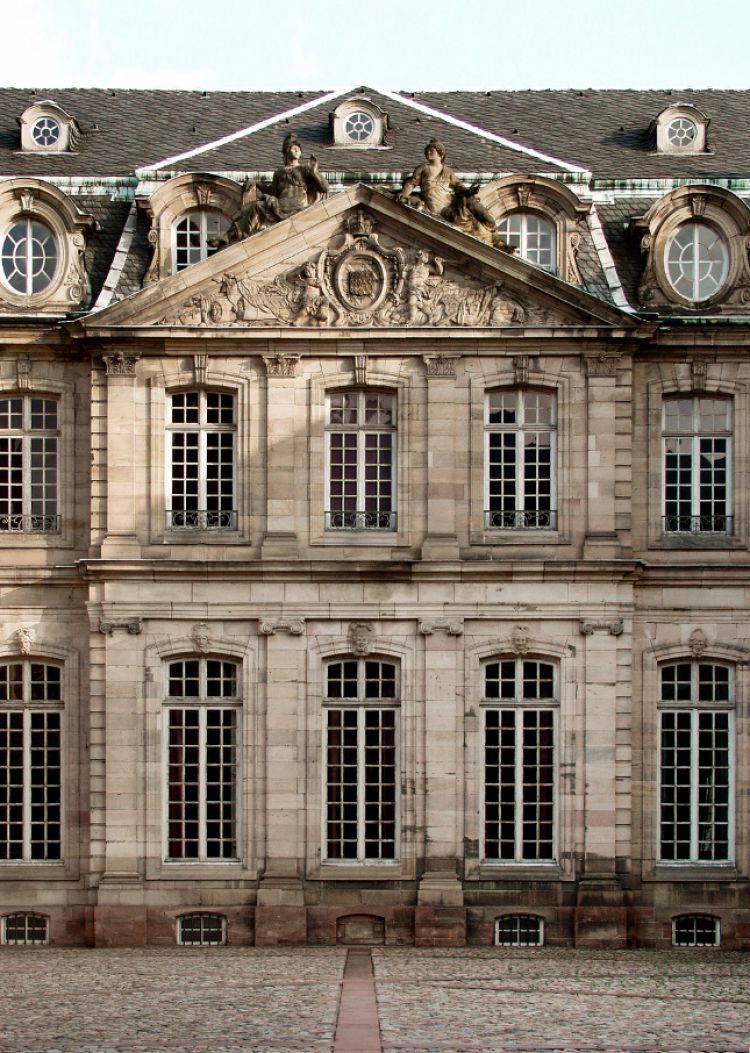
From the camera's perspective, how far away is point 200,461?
1280 inches

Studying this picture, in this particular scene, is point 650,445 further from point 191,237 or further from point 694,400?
point 191,237

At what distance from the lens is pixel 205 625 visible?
1262 inches

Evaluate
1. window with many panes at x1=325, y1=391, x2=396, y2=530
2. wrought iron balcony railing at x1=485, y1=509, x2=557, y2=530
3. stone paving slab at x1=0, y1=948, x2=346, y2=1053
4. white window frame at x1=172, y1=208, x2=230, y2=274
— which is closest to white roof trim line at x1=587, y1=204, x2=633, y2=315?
wrought iron balcony railing at x1=485, y1=509, x2=557, y2=530

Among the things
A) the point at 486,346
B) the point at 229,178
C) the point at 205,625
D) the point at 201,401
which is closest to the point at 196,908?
the point at 205,625

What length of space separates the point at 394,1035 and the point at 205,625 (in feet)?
36.6

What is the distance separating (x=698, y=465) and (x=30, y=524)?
1164 cm

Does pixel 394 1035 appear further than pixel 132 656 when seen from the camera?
No

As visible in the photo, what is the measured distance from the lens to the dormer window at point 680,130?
3628cm

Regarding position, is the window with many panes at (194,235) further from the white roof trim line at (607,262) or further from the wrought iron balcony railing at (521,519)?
the wrought iron balcony railing at (521,519)

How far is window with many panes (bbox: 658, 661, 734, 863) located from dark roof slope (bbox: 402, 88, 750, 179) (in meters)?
9.56

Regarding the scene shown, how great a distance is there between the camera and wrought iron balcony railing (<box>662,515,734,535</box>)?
1305 inches

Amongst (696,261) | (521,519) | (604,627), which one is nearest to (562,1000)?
(604,627)

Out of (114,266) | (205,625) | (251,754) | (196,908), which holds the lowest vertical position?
(196,908)

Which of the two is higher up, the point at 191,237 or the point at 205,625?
the point at 191,237
